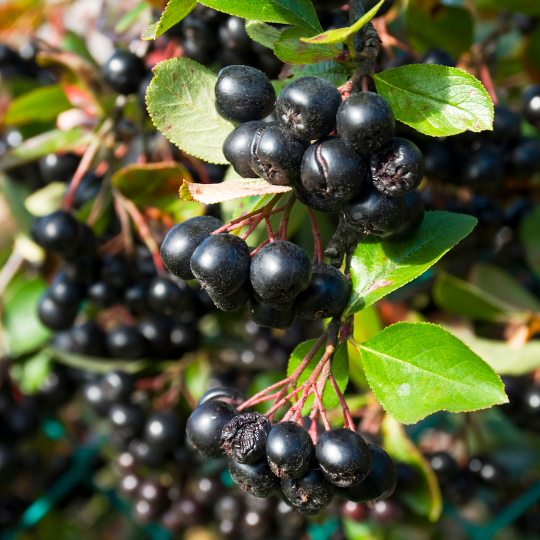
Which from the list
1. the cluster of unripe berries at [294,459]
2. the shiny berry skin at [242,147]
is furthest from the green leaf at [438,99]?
the cluster of unripe berries at [294,459]

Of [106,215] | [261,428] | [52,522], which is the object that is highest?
[261,428]

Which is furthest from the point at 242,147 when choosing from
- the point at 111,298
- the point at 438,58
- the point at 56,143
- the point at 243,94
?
the point at 56,143

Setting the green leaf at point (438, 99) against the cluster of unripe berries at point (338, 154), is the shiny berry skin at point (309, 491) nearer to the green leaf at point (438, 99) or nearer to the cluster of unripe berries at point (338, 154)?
the cluster of unripe berries at point (338, 154)

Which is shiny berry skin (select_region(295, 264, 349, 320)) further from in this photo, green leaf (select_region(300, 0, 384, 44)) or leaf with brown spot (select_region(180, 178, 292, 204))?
green leaf (select_region(300, 0, 384, 44))

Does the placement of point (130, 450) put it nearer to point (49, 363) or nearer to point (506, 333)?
point (49, 363)

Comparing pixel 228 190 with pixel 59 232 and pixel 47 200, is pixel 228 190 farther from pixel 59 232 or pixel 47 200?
pixel 47 200

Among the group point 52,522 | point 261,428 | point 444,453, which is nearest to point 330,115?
point 261,428
